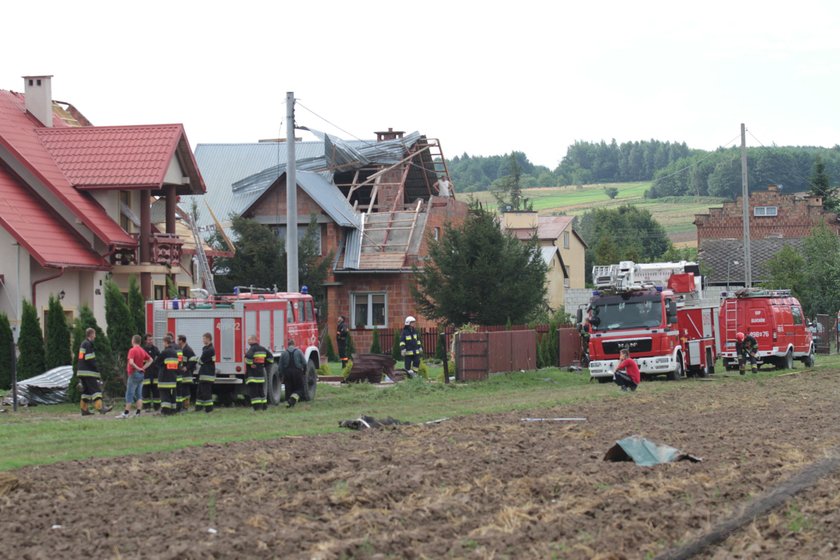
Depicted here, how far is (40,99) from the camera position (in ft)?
127

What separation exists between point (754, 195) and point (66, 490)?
3415 inches

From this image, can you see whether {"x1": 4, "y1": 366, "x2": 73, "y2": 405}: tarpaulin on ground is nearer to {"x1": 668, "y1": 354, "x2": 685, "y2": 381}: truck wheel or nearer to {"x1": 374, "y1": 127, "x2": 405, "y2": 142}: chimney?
{"x1": 668, "y1": 354, "x2": 685, "y2": 381}: truck wheel

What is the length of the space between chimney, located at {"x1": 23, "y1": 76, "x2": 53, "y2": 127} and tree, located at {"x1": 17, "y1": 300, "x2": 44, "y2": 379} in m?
11.2

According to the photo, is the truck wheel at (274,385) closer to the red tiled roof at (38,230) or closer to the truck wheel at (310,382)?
the truck wheel at (310,382)

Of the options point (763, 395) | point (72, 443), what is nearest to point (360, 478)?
point (72, 443)

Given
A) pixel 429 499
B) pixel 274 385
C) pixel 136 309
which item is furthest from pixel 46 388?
pixel 429 499

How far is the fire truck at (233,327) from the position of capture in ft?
85.1

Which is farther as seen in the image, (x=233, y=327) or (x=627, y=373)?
(x=627, y=373)

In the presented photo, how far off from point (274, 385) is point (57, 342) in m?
5.60

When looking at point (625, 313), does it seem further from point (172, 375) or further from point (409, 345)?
point (172, 375)

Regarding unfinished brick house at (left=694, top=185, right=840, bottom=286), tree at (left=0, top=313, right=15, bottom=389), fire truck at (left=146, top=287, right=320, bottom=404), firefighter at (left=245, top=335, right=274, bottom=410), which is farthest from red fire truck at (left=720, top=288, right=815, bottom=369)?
unfinished brick house at (left=694, top=185, right=840, bottom=286)

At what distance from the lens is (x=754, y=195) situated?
95.7 meters

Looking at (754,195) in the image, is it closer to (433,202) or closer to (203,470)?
(433,202)

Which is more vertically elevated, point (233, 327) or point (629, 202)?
point (629, 202)
